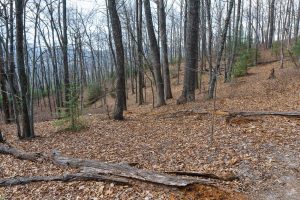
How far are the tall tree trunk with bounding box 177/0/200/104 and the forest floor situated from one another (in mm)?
1873

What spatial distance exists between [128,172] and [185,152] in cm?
151

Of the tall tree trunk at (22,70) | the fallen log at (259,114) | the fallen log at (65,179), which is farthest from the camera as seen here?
the tall tree trunk at (22,70)

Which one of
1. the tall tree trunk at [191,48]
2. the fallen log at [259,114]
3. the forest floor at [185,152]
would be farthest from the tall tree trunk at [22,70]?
the fallen log at [259,114]

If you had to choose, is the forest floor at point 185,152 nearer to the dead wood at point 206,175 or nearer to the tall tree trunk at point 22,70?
the dead wood at point 206,175

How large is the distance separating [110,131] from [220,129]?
3.25 meters

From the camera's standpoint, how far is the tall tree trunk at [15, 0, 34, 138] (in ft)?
28.4

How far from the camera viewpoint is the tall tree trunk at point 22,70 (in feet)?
28.4

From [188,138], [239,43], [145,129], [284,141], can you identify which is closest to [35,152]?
[145,129]

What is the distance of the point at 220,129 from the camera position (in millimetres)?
7645

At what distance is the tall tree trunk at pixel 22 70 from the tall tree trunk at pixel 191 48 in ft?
18.8

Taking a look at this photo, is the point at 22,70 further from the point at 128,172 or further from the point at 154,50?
the point at 154,50

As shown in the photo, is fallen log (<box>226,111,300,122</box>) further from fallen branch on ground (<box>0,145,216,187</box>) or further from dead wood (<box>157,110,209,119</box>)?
fallen branch on ground (<box>0,145,216,187</box>)

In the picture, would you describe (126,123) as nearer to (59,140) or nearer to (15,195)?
(59,140)

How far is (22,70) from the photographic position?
348 inches
